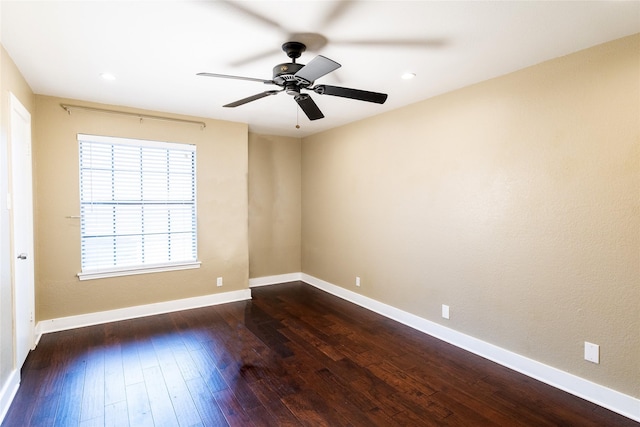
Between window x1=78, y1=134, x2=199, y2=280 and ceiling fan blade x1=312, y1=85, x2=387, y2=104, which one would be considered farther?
window x1=78, y1=134, x2=199, y2=280

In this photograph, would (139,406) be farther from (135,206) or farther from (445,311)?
(445,311)

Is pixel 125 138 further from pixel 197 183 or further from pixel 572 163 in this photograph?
pixel 572 163

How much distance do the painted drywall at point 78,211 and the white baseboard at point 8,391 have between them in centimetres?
122

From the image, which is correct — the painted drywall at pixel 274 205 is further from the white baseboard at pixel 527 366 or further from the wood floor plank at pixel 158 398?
the wood floor plank at pixel 158 398

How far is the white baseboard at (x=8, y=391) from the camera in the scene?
2.11 metres

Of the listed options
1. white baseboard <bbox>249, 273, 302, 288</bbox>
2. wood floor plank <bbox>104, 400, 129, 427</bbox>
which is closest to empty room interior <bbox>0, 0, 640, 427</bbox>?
wood floor plank <bbox>104, 400, 129, 427</bbox>

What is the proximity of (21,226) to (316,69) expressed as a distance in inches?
110

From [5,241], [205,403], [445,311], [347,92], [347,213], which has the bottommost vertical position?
[205,403]

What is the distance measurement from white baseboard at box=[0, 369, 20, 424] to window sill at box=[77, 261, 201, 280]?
1.31 m

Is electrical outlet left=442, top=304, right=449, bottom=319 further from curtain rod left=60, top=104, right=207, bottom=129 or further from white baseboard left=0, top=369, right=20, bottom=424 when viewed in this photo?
curtain rod left=60, top=104, right=207, bottom=129

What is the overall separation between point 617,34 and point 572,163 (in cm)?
86

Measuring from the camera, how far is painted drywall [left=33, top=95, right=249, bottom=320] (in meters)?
3.46

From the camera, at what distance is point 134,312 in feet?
12.9

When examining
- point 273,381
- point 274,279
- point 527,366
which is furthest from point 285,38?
point 274,279
